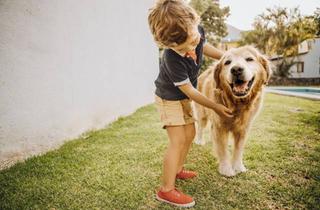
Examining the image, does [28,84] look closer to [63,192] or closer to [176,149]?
[63,192]

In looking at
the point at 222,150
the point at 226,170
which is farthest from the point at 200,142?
the point at 226,170

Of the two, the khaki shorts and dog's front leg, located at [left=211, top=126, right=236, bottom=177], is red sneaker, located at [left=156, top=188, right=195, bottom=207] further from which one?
dog's front leg, located at [left=211, top=126, right=236, bottom=177]

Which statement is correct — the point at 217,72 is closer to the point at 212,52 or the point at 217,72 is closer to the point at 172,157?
the point at 212,52

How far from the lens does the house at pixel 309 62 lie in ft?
107

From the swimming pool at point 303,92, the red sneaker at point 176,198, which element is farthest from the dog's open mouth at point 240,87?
the swimming pool at point 303,92

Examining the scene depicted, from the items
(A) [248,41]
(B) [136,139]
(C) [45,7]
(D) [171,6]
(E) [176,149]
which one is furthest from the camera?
(A) [248,41]

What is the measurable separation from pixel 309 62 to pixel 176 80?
3506cm

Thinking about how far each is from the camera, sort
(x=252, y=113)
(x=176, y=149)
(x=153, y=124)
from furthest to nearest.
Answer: (x=153, y=124), (x=252, y=113), (x=176, y=149)

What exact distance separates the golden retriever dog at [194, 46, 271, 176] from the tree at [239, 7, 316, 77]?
3113 centimetres

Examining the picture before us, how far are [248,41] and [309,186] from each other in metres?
38.2

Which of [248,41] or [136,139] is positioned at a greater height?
[248,41]

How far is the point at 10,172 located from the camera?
3.10m

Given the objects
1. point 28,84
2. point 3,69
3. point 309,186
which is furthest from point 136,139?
point 309,186

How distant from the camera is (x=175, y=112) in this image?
2.71 m
